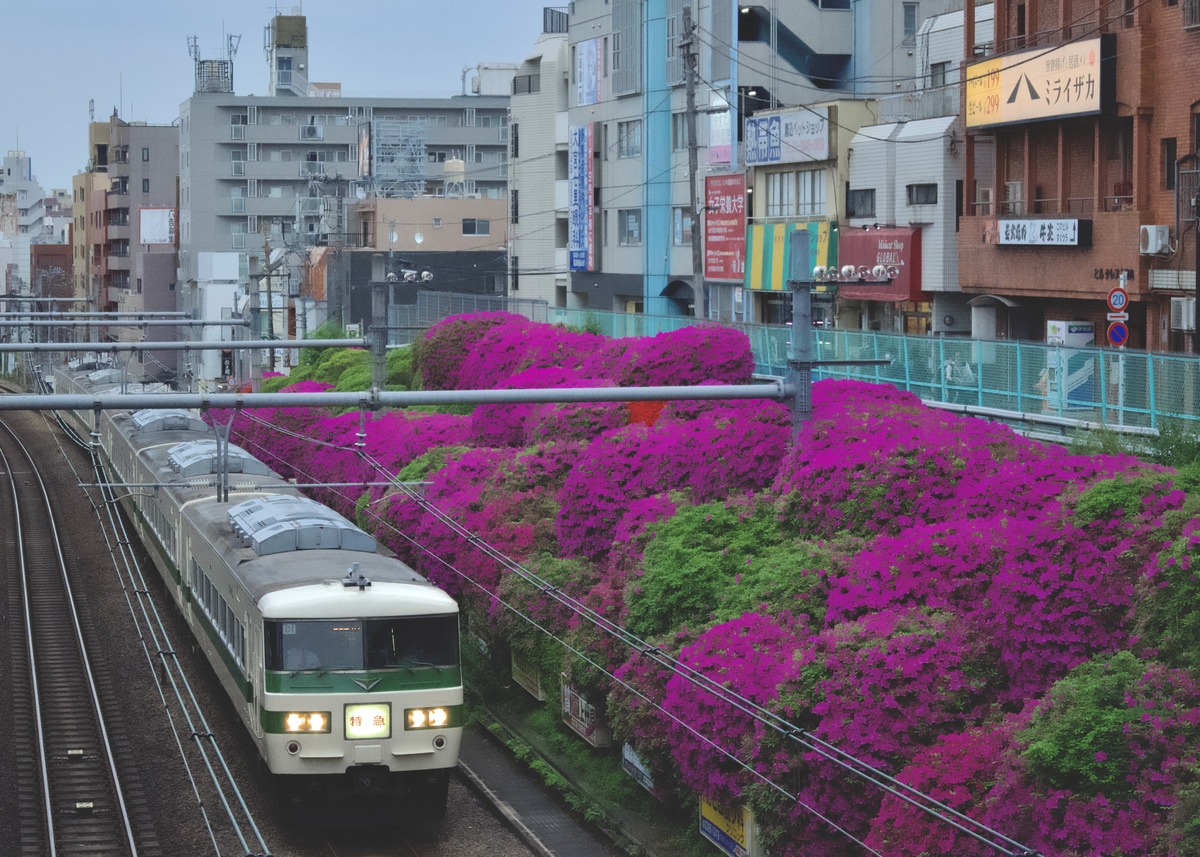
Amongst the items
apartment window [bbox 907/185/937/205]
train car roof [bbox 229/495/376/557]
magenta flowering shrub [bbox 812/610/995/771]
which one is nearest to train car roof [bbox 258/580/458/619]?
train car roof [bbox 229/495/376/557]

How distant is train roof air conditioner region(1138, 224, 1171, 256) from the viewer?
1167 inches

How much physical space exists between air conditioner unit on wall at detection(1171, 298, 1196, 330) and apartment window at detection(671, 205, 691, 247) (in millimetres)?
22177

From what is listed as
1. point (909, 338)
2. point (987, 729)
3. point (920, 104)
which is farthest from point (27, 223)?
point (987, 729)

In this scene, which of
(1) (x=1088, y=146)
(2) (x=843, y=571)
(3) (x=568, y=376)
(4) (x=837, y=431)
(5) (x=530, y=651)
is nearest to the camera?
(2) (x=843, y=571)

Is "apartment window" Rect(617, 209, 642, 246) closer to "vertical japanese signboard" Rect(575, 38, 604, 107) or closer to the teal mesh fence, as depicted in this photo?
"vertical japanese signboard" Rect(575, 38, 604, 107)

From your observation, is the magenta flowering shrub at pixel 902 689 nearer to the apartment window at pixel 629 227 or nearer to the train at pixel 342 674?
the train at pixel 342 674

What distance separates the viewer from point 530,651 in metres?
20.9

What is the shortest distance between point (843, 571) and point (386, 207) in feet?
185

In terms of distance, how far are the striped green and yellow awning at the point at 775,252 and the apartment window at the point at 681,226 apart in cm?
384

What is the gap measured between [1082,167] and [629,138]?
866 inches

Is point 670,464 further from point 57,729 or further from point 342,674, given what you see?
point 57,729

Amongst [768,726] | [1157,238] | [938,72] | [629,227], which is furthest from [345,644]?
[629,227]

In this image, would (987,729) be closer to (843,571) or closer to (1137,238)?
(843,571)

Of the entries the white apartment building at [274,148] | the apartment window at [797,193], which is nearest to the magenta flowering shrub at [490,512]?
the apartment window at [797,193]
